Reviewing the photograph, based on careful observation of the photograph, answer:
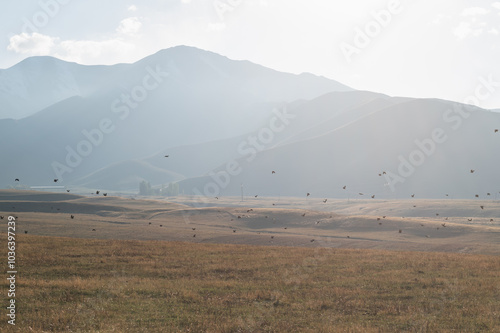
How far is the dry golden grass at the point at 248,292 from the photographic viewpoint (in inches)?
828

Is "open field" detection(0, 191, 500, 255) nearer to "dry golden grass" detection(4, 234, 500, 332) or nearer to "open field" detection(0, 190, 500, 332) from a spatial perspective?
"open field" detection(0, 190, 500, 332)

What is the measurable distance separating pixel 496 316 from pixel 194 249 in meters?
31.3

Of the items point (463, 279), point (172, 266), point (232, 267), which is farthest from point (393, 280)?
point (172, 266)

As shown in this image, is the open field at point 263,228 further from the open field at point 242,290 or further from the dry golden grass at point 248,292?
the dry golden grass at point 248,292

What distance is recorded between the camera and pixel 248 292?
27.8 metres

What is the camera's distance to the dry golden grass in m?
21.0

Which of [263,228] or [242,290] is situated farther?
[263,228]

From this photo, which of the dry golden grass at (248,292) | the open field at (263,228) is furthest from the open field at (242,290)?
the open field at (263,228)

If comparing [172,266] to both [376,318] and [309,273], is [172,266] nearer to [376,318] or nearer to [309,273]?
[309,273]

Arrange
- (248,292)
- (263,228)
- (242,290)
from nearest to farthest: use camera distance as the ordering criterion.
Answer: (248,292), (242,290), (263,228)

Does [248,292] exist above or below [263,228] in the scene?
above

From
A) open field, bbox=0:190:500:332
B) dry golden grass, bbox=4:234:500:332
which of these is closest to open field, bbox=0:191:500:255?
open field, bbox=0:190:500:332

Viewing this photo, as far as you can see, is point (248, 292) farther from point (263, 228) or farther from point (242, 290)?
point (263, 228)

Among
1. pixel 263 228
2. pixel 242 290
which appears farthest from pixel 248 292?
pixel 263 228
